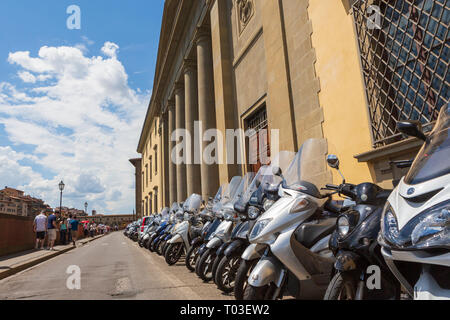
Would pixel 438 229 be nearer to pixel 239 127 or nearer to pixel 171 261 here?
pixel 171 261

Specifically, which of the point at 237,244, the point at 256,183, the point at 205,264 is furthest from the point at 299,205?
the point at 205,264

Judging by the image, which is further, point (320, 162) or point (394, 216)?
point (320, 162)

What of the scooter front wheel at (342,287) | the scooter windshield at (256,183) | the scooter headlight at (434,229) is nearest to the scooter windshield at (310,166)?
the scooter windshield at (256,183)

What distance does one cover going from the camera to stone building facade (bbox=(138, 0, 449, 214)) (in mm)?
5184

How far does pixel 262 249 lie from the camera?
3561 millimetres

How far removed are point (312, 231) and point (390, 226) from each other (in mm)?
1446

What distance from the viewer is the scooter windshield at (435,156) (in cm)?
181

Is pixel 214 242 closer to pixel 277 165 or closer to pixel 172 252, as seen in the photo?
pixel 277 165

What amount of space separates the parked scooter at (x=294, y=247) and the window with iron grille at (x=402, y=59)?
2.22 meters

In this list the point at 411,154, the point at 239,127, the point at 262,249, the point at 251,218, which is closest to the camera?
the point at 262,249

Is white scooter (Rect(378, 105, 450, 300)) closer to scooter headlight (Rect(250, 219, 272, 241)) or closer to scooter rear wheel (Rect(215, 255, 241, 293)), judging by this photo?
scooter headlight (Rect(250, 219, 272, 241))

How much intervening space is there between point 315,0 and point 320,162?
204 inches

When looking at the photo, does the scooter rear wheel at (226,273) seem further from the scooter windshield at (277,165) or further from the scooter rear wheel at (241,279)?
the scooter windshield at (277,165)
